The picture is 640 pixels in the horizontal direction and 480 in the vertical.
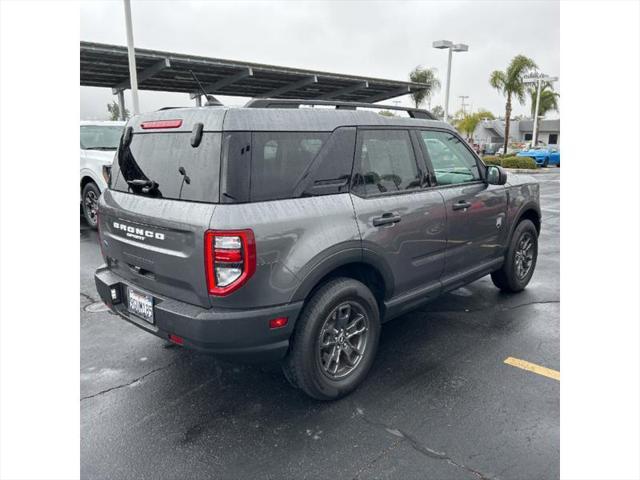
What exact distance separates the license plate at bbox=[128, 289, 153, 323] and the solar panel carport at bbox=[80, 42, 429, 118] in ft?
39.6

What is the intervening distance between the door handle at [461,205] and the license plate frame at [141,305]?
2533mm

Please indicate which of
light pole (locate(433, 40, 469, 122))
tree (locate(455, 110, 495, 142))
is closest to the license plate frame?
light pole (locate(433, 40, 469, 122))

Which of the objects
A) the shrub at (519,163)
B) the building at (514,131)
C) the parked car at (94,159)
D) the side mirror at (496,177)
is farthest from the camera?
the building at (514,131)

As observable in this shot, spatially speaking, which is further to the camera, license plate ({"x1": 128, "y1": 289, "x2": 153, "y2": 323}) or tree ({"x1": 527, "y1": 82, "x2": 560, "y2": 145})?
tree ({"x1": 527, "y1": 82, "x2": 560, "y2": 145})

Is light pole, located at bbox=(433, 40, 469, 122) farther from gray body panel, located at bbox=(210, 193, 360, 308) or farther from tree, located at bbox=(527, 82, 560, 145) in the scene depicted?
tree, located at bbox=(527, 82, 560, 145)

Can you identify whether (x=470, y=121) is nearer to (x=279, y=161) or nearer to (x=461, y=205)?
(x=461, y=205)

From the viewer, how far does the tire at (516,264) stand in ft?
16.4

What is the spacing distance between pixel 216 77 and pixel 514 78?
72.7ft

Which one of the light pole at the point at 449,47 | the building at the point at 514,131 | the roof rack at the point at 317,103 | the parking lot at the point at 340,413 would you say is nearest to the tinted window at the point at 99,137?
the parking lot at the point at 340,413

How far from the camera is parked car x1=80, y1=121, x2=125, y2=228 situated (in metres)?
7.93

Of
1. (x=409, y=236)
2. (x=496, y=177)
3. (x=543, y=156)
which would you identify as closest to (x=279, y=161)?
(x=409, y=236)

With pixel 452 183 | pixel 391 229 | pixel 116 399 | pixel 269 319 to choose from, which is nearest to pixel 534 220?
pixel 452 183

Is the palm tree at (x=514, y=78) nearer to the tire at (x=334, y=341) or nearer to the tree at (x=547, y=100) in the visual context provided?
the tree at (x=547, y=100)

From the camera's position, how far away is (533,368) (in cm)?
366
